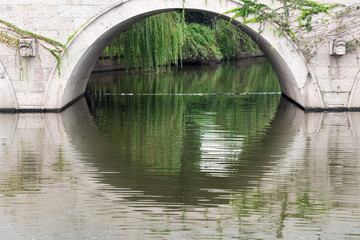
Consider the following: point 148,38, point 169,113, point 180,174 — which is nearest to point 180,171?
point 180,174

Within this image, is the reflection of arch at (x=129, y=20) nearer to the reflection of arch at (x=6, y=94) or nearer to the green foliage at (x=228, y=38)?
the reflection of arch at (x=6, y=94)

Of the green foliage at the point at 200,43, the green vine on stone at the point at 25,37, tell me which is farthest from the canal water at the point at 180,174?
the green foliage at the point at 200,43

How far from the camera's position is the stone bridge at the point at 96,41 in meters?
12.5

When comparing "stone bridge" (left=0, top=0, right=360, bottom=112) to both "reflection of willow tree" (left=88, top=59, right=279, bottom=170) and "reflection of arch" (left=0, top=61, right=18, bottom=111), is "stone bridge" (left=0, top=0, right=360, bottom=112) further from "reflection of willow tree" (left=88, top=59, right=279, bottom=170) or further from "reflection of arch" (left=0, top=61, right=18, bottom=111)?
"reflection of willow tree" (left=88, top=59, right=279, bottom=170)

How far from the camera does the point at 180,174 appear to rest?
297 inches

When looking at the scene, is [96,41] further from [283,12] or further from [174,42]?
[174,42]

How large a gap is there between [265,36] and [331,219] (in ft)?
23.5

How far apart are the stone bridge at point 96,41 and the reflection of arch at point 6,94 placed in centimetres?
2

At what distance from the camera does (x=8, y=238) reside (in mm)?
5340

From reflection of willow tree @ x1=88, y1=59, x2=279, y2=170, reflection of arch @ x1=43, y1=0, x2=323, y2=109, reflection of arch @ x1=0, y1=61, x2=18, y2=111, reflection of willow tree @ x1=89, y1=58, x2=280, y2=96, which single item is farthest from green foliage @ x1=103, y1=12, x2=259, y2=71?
reflection of arch @ x1=0, y1=61, x2=18, y2=111

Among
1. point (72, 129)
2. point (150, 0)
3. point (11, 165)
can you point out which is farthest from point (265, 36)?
point (11, 165)

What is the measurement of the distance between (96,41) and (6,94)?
193 cm

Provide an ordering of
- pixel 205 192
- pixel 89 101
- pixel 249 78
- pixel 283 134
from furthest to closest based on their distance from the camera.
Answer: pixel 249 78 < pixel 89 101 < pixel 283 134 < pixel 205 192

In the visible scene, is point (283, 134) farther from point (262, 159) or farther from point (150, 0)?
point (150, 0)
